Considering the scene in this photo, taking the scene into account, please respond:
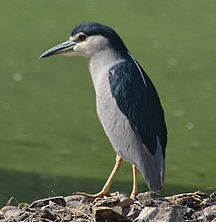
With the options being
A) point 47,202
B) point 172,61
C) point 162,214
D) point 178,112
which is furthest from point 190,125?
point 162,214

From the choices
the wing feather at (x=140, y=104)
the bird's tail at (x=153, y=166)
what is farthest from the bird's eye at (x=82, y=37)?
the bird's tail at (x=153, y=166)

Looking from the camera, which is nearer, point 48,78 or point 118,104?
point 118,104

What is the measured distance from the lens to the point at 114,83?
13.8ft

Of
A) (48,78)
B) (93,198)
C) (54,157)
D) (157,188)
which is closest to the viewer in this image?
(157,188)

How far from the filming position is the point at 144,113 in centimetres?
411

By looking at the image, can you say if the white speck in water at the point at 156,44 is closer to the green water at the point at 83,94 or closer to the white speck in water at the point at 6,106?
the green water at the point at 83,94

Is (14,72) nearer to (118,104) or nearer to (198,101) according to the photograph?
(198,101)

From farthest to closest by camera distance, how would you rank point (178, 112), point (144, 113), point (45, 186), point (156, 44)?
point (156, 44) → point (178, 112) → point (45, 186) → point (144, 113)

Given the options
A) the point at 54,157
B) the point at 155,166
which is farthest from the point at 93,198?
the point at 54,157

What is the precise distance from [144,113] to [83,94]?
18.8ft

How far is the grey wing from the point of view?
408 cm

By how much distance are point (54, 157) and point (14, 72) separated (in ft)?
8.56

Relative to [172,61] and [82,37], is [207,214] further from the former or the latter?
[172,61]

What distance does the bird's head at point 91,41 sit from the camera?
440cm
